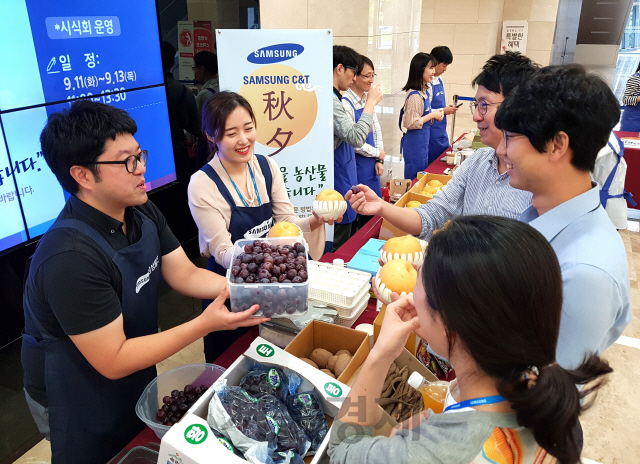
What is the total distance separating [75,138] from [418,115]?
15.3 ft

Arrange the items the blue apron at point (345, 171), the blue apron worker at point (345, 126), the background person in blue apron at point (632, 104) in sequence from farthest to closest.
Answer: the background person in blue apron at point (632, 104) → the blue apron at point (345, 171) → the blue apron worker at point (345, 126)

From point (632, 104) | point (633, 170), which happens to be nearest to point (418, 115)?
point (633, 170)

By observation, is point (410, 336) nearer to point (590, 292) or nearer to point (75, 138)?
point (590, 292)

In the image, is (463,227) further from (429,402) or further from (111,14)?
(111,14)

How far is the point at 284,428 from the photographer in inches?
48.4

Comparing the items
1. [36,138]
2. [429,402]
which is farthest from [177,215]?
[429,402]

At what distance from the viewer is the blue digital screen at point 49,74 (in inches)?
98.4

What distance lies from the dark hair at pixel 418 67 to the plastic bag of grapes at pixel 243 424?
492 cm

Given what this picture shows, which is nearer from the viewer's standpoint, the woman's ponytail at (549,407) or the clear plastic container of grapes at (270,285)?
the woman's ponytail at (549,407)

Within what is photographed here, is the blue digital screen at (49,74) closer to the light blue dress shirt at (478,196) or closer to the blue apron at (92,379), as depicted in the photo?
the blue apron at (92,379)

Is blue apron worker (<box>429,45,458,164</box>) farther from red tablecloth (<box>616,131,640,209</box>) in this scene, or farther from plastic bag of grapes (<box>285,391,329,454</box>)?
plastic bag of grapes (<box>285,391,329,454</box>)

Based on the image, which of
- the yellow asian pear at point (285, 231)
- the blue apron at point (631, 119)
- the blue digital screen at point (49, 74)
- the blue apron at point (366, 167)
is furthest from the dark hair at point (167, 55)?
the blue apron at point (631, 119)

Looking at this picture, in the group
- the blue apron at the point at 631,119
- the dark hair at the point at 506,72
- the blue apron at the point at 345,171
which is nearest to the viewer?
the dark hair at the point at 506,72

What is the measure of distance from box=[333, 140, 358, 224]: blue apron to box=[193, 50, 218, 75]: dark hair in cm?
133
